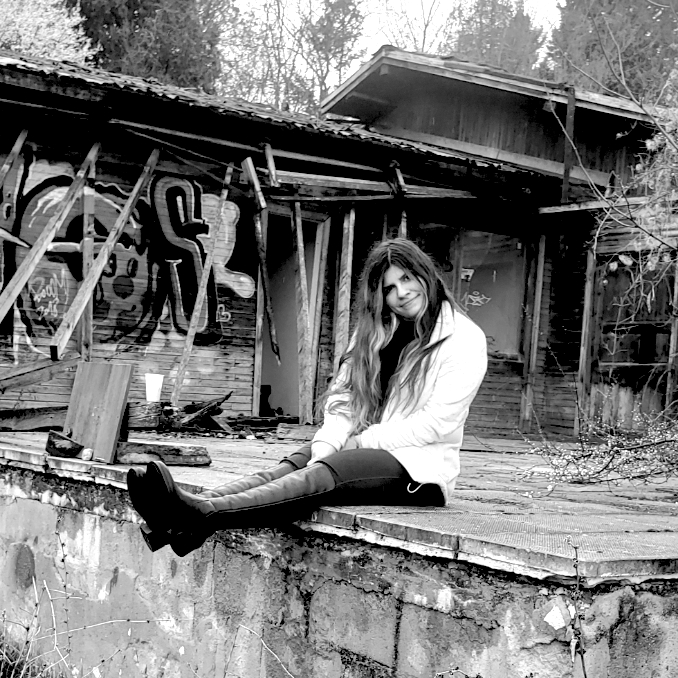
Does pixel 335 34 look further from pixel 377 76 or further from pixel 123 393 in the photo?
pixel 123 393

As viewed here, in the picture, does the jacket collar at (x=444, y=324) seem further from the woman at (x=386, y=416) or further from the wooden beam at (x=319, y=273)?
the wooden beam at (x=319, y=273)

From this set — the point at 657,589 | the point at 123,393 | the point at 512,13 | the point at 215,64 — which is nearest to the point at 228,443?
the point at 123,393

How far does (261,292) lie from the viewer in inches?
389

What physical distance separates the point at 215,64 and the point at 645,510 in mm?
23493

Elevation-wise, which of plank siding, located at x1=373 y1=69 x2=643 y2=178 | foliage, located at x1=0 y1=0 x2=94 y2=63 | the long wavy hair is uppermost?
foliage, located at x1=0 y1=0 x2=94 y2=63

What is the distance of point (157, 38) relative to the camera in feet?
80.5

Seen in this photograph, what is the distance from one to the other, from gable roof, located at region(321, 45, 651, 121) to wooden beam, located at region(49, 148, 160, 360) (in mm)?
4887

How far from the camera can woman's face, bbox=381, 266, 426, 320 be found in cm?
349

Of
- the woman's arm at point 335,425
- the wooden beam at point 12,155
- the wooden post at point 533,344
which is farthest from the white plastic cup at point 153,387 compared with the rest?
the wooden post at point 533,344

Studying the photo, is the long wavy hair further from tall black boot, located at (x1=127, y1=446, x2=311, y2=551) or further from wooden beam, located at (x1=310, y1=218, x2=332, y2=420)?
wooden beam, located at (x1=310, y1=218, x2=332, y2=420)

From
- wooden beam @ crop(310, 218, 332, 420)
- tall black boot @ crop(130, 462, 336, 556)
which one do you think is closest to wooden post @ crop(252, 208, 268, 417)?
wooden beam @ crop(310, 218, 332, 420)

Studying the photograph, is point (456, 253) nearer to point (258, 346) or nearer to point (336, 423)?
point (258, 346)

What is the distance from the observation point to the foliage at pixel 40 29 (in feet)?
74.2

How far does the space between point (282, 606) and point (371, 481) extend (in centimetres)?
59
